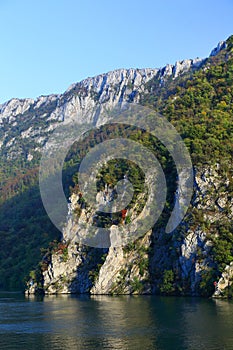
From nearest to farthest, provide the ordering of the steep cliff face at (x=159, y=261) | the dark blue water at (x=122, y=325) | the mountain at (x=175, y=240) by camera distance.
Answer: the dark blue water at (x=122, y=325)
the steep cliff face at (x=159, y=261)
the mountain at (x=175, y=240)

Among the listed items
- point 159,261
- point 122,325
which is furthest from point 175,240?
point 122,325

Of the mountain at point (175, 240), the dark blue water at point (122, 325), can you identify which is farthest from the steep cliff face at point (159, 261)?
the dark blue water at point (122, 325)

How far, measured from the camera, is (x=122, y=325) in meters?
43.6

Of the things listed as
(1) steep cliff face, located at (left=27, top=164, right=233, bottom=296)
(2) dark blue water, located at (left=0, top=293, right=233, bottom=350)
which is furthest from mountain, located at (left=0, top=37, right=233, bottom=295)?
(2) dark blue water, located at (left=0, top=293, right=233, bottom=350)

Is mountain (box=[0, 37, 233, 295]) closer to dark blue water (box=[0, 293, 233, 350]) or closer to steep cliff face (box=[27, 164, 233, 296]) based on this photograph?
steep cliff face (box=[27, 164, 233, 296])

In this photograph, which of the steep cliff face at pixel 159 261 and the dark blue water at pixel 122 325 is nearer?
the dark blue water at pixel 122 325

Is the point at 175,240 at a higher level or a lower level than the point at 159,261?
higher

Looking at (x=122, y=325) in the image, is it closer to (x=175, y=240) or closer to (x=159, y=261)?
(x=175, y=240)

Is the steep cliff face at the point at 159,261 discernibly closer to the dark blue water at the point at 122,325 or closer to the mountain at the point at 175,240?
the mountain at the point at 175,240

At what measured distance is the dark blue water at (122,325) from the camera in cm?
3619

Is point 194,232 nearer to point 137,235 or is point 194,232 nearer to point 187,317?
point 137,235

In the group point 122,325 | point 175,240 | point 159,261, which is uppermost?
point 175,240

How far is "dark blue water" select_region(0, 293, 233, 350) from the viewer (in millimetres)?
36188

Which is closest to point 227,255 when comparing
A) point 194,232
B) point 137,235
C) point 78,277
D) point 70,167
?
point 194,232
